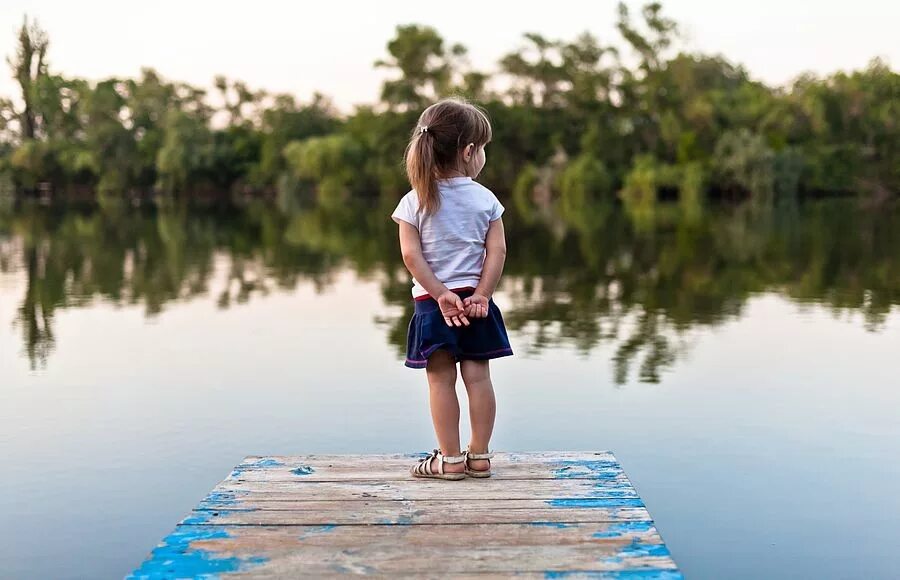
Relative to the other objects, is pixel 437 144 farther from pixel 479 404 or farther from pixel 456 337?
pixel 479 404

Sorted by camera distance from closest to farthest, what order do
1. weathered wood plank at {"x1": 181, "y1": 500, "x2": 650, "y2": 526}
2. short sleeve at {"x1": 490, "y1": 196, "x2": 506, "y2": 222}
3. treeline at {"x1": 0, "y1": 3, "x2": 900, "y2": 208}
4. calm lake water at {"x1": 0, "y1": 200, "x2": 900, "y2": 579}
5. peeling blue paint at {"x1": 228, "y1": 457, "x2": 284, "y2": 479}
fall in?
weathered wood plank at {"x1": 181, "y1": 500, "x2": 650, "y2": 526} < short sleeve at {"x1": 490, "y1": 196, "x2": 506, "y2": 222} < peeling blue paint at {"x1": 228, "y1": 457, "x2": 284, "y2": 479} < calm lake water at {"x1": 0, "y1": 200, "x2": 900, "y2": 579} < treeline at {"x1": 0, "y1": 3, "x2": 900, "y2": 208}

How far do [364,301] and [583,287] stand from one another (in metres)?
2.98

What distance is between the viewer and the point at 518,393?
7309 millimetres

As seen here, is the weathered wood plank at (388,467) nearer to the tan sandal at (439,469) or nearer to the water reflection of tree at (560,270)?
the tan sandal at (439,469)

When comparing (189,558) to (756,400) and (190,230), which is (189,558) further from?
(190,230)

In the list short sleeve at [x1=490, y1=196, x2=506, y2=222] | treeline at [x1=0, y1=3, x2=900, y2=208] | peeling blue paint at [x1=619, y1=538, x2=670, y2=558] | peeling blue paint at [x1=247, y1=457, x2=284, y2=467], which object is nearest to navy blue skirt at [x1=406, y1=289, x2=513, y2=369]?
short sleeve at [x1=490, y1=196, x2=506, y2=222]

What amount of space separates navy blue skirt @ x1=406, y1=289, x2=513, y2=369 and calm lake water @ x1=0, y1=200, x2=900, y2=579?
1.22 meters

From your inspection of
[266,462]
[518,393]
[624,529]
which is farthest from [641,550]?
[518,393]

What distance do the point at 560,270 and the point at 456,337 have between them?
12365mm

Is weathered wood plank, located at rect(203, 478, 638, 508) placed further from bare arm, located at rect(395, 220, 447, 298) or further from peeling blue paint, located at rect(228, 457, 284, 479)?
bare arm, located at rect(395, 220, 447, 298)

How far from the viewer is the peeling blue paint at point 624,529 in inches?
128

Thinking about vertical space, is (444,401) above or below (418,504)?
above

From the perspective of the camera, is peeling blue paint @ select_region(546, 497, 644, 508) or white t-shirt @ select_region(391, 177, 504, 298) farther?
white t-shirt @ select_region(391, 177, 504, 298)

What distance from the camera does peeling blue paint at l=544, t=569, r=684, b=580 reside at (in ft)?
9.59
